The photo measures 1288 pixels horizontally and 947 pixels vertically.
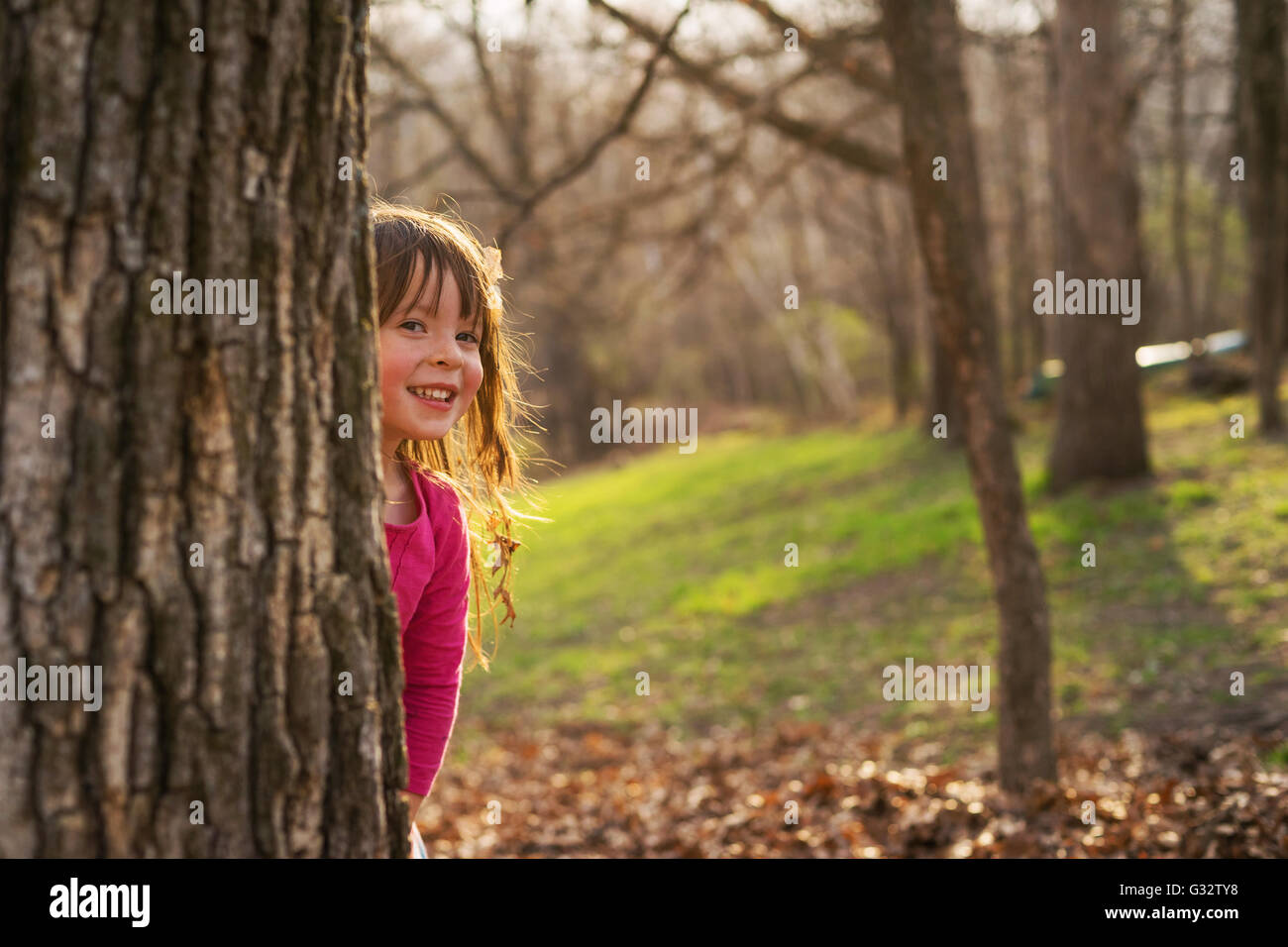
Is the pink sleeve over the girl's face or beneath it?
beneath

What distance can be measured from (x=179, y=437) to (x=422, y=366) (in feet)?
2.63

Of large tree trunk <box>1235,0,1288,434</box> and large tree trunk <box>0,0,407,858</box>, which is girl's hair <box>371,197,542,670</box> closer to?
large tree trunk <box>0,0,407,858</box>

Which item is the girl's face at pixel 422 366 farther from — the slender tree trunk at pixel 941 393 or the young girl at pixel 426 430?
the slender tree trunk at pixel 941 393

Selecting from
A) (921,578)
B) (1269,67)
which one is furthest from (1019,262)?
(921,578)

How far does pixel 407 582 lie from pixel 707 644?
813 centimetres

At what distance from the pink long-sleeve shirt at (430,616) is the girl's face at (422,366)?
12 cm

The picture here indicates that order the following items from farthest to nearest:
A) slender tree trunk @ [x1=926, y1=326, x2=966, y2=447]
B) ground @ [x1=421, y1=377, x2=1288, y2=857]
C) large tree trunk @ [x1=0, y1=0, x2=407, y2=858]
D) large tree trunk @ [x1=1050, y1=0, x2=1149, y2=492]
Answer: slender tree trunk @ [x1=926, y1=326, x2=966, y2=447] < large tree trunk @ [x1=1050, y1=0, x2=1149, y2=492] < ground @ [x1=421, y1=377, x2=1288, y2=857] < large tree trunk @ [x1=0, y1=0, x2=407, y2=858]

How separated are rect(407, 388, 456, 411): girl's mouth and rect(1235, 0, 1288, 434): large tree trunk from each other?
33.8ft

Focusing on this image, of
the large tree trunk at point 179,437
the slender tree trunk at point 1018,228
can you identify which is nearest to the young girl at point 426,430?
the large tree trunk at point 179,437

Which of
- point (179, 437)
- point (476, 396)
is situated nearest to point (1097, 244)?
point (476, 396)

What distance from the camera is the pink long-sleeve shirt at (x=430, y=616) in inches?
83.5

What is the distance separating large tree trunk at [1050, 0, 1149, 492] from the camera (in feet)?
33.8

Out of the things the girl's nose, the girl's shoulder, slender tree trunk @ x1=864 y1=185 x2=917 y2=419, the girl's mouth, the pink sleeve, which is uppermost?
slender tree trunk @ x1=864 y1=185 x2=917 y2=419

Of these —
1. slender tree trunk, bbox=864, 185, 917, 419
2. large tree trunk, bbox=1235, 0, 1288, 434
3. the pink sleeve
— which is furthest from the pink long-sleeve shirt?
slender tree trunk, bbox=864, 185, 917, 419
